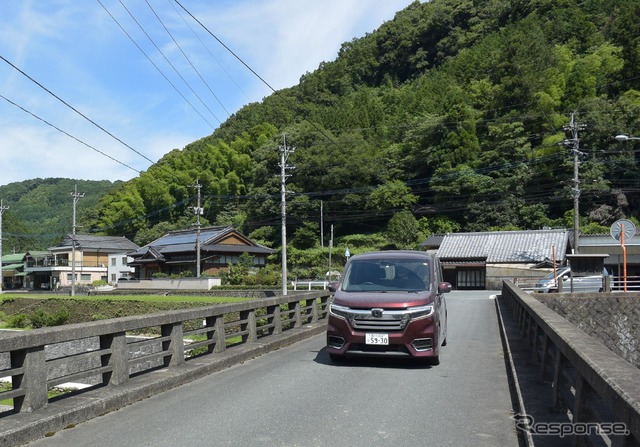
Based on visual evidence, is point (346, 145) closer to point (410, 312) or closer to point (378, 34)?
point (378, 34)

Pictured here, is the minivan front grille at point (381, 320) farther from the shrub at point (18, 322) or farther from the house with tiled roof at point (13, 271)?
the house with tiled roof at point (13, 271)

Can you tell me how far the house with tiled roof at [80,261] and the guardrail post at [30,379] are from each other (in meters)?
73.7

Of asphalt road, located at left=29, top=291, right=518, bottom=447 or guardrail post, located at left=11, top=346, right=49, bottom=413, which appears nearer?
asphalt road, located at left=29, top=291, right=518, bottom=447

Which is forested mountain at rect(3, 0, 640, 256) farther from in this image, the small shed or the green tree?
the small shed

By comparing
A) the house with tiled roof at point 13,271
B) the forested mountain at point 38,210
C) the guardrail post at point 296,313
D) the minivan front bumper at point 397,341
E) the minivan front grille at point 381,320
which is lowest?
the house with tiled roof at point 13,271

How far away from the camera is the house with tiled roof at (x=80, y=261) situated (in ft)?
249

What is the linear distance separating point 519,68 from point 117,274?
5794cm

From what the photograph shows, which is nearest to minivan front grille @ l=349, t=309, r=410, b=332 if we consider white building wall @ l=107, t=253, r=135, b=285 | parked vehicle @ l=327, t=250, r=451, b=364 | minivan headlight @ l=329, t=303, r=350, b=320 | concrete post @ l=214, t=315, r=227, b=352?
parked vehicle @ l=327, t=250, r=451, b=364

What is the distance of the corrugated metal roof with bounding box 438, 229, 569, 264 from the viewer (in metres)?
46.1

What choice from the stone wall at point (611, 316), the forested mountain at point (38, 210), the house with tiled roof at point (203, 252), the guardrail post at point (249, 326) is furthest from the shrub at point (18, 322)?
the forested mountain at point (38, 210)

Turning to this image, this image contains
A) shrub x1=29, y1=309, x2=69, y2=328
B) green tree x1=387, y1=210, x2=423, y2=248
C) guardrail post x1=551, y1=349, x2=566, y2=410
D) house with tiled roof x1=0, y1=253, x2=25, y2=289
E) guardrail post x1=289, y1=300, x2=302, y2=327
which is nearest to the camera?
guardrail post x1=551, y1=349, x2=566, y2=410

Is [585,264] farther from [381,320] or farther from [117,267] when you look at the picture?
[117,267]

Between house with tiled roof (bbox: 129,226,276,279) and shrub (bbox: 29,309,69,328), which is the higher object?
house with tiled roof (bbox: 129,226,276,279)

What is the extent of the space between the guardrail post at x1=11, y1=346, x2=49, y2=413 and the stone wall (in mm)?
19485
